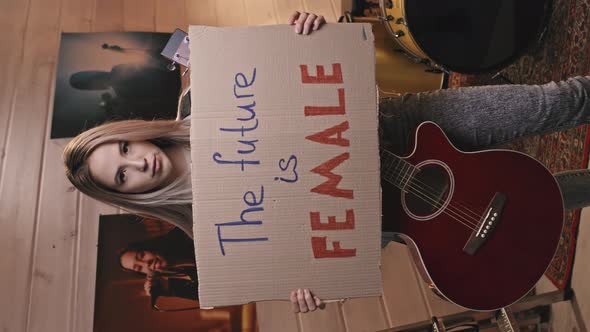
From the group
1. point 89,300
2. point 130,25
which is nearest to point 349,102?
point 89,300

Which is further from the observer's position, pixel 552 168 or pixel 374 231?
pixel 552 168

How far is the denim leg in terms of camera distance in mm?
965

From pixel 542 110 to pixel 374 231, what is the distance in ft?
1.57

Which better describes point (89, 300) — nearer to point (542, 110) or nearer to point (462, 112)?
point (462, 112)

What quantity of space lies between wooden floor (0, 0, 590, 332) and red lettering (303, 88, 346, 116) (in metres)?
0.96

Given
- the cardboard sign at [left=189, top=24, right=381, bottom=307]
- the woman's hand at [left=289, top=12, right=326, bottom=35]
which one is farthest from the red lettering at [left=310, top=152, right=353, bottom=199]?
the woman's hand at [left=289, top=12, right=326, bottom=35]

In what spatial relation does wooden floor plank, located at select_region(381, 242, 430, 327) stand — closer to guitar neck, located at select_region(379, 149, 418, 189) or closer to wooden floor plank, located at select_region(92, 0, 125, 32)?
guitar neck, located at select_region(379, 149, 418, 189)

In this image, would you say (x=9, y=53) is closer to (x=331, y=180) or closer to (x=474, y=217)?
(x=331, y=180)

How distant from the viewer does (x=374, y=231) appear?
846mm

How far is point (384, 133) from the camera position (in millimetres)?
989

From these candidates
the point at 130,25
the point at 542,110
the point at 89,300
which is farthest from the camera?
the point at 130,25

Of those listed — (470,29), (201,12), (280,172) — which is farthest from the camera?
(201,12)

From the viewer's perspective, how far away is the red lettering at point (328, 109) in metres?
0.84

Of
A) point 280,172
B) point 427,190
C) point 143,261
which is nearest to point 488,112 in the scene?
point 427,190
